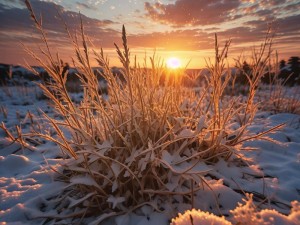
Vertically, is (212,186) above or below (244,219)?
below

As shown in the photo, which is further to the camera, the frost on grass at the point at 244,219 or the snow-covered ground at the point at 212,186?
the snow-covered ground at the point at 212,186

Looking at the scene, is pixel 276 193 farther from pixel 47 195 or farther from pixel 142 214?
pixel 47 195

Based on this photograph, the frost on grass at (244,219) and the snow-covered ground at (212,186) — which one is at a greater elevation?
the frost on grass at (244,219)

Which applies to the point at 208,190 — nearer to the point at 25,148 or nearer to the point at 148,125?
the point at 148,125

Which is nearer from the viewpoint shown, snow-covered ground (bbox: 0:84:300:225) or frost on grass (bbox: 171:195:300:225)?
frost on grass (bbox: 171:195:300:225)

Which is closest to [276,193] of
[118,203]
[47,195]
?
[118,203]

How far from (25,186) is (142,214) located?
2.71 feet

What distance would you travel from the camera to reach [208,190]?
124cm

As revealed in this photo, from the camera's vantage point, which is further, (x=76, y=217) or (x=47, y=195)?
(x=47, y=195)

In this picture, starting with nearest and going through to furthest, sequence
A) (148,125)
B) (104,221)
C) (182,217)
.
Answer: (182,217) → (104,221) → (148,125)

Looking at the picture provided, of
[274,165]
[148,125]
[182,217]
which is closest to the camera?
[182,217]

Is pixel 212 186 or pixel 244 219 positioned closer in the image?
pixel 244 219

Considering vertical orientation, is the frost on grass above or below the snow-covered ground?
above

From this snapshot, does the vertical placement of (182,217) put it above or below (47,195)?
above
